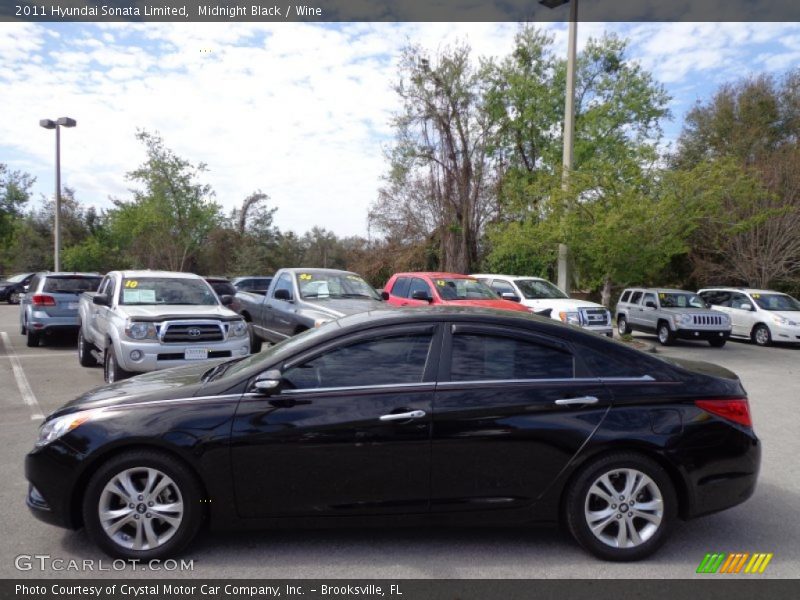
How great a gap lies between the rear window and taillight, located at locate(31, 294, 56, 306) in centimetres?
15

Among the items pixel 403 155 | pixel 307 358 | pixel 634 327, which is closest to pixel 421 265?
pixel 403 155

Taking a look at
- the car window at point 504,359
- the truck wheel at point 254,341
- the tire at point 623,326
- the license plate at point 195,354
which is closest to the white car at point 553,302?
the tire at point 623,326

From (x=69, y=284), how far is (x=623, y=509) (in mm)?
12861

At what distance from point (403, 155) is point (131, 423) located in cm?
2724

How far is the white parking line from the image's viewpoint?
730 cm

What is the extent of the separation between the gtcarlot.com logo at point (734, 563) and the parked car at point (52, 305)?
1261 cm

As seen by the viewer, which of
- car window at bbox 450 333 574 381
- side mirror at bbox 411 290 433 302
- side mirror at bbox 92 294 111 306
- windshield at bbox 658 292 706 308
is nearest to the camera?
car window at bbox 450 333 574 381

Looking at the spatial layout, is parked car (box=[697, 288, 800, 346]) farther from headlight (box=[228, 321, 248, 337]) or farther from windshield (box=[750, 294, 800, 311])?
headlight (box=[228, 321, 248, 337])

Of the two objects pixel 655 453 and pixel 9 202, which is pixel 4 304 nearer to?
pixel 9 202

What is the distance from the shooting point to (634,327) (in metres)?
17.8

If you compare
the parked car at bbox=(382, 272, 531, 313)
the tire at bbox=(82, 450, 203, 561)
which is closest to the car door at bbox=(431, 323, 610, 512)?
the tire at bbox=(82, 450, 203, 561)

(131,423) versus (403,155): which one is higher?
(403,155)

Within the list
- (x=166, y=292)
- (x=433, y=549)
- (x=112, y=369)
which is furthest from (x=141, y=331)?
(x=433, y=549)

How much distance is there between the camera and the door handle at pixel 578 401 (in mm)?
3820
